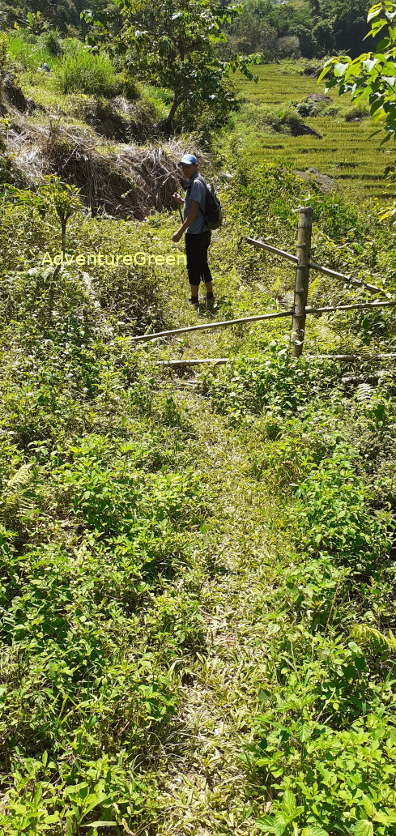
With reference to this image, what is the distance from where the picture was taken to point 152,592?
2836mm

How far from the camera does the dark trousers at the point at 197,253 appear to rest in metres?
6.26

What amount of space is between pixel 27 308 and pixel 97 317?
692 millimetres

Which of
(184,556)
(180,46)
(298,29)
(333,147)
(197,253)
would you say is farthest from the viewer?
(298,29)

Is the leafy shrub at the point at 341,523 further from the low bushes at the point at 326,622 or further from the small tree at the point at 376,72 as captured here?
the small tree at the point at 376,72

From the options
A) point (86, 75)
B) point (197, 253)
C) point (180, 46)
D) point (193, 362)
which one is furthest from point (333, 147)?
point (193, 362)

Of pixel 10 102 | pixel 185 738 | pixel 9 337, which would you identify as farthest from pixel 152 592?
pixel 10 102

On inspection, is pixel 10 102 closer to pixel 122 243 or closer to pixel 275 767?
pixel 122 243

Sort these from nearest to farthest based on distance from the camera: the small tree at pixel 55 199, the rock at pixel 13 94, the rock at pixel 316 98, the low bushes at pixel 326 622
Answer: the low bushes at pixel 326 622 < the small tree at pixel 55 199 < the rock at pixel 13 94 < the rock at pixel 316 98

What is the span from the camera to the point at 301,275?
4738mm

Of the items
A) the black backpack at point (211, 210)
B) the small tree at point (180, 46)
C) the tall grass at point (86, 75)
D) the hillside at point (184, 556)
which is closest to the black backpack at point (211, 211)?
the black backpack at point (211, 210)

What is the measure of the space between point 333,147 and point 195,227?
31.5m

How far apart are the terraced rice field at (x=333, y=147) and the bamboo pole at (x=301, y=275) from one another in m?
13.0

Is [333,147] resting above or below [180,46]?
below

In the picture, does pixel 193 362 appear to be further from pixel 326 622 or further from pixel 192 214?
pixel 326 622
